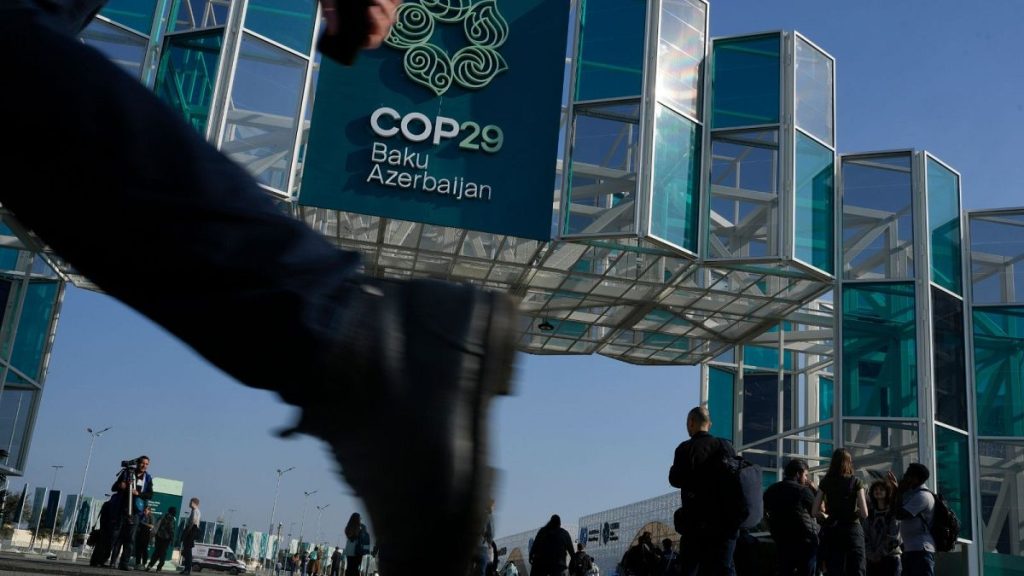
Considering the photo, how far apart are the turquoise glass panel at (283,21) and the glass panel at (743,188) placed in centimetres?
791

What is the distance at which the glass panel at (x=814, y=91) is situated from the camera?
18875mm

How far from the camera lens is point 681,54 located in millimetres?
18703

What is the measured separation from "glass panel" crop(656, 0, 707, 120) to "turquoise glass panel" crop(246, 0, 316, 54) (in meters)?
6.54

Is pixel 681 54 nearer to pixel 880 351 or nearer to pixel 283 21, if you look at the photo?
pixel 880 351

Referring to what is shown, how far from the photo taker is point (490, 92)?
59.7 feet

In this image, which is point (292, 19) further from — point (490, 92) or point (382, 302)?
point (382, 302)

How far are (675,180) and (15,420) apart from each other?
45.4 ft

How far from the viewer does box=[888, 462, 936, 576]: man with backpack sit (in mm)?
8516

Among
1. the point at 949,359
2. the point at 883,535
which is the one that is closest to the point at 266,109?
the point at 883,535

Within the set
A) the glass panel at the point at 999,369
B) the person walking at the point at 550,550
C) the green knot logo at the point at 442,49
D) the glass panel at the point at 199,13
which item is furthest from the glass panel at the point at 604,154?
the glass panel at the point at 999,369

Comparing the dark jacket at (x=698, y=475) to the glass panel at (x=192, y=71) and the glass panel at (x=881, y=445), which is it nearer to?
the glass panel at (x=881, y=445)

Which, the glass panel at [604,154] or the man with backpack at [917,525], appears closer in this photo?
the man with backpack at [917,525]

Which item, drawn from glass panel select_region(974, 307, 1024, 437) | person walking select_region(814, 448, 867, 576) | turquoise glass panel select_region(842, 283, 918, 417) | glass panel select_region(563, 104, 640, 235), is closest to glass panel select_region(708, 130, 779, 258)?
glass panel select_region(563, 104, 640, 235)

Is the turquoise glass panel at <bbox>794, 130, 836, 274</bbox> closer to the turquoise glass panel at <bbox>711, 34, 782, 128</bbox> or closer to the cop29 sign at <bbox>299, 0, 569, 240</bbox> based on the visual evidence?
the turquoise glass panel at <bbox>711, 34, 782, 128</bbox>
